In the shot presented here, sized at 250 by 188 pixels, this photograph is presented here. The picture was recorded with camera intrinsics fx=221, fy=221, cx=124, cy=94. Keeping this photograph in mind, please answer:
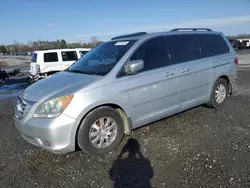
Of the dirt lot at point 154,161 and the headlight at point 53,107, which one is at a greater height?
the headlight at point 53,107

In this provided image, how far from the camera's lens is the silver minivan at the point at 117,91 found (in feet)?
10.0

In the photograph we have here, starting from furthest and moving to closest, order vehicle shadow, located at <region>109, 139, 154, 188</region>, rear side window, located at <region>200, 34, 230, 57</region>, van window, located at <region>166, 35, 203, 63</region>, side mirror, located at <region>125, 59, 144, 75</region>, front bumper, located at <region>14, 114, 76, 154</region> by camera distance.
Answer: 1. rear side window, located at <region>200, 34, 230, 57</region>
2. van window, located at <region>166, 35, 203, 63</region>
3. side mirror, located at <region>125, 59, 144, 75</region>
4. front bumper, located at <region>14, 114, 76, 154</region>
5. vehicle shadow, located at <region>109, 139, 154, 188</region>

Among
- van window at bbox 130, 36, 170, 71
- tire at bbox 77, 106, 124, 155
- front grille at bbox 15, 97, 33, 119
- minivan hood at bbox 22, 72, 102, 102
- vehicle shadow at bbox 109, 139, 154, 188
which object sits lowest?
vehicle shadow at bbox 109, 139, 154, 188

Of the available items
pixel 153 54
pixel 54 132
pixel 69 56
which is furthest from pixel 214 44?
pixel 69 56

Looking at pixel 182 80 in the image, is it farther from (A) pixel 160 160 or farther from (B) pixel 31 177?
(B) pixel 31 177

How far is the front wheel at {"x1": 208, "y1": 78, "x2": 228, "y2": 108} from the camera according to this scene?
200 inches

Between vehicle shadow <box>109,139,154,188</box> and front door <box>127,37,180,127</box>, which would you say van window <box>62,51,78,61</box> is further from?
vehicle shadow <box>109,139,154,188</box>

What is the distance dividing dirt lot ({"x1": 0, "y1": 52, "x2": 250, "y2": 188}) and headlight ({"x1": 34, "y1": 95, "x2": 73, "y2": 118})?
78 centimetres

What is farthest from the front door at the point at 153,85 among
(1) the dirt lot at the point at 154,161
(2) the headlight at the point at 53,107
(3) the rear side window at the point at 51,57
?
(3) the rear side window at the point at 51,57

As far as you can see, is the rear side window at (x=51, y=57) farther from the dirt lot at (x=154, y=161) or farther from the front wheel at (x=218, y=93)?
the front wheel at (x=218, y=93)

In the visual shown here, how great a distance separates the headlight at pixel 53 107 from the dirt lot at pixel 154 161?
30.6 inches

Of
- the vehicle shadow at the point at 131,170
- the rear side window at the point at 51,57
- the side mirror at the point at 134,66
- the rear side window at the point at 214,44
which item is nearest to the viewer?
the vehicle shadow at the point at 131,170

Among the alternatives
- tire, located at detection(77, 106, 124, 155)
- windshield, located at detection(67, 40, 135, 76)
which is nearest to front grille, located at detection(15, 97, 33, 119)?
tire, located at detection(77, 106, 124, 155)

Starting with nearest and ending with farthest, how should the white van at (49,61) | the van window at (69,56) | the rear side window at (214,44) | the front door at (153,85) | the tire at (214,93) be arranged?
1. the front door at (153,85)
2. the rear side window at (214,44)
3. the tire at (214,93)
4. the white van at (49,61)
5. the van window at (69,56)
